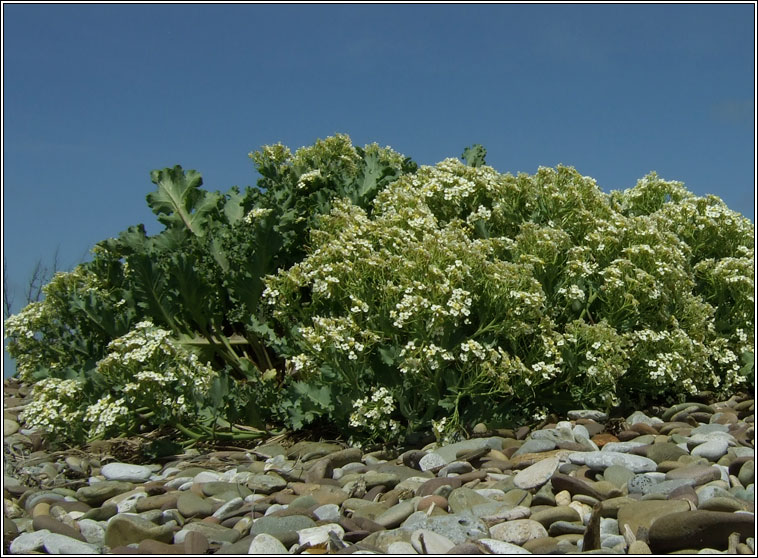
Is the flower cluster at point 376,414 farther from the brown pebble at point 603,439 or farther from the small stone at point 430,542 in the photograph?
the small stone at point 430,542

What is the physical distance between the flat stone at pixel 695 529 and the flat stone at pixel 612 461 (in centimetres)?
102

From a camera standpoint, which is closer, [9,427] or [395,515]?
[395,515]

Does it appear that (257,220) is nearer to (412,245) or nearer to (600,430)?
(412,245)

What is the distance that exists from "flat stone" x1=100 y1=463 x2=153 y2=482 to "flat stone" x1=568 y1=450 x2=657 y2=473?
307 centimetres

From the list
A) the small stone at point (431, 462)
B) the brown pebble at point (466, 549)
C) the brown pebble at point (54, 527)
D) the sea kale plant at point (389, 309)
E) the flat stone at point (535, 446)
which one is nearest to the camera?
the brown pebble at point (466, 549)

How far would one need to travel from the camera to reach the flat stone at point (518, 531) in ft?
13.5

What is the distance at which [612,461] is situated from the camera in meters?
5.11

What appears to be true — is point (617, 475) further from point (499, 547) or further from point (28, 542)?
point (28, 542)

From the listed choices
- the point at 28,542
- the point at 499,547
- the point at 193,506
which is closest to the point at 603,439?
the point at 499,547

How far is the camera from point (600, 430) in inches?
242

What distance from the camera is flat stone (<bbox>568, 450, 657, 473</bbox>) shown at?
509 centimetres

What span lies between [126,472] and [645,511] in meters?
3.75

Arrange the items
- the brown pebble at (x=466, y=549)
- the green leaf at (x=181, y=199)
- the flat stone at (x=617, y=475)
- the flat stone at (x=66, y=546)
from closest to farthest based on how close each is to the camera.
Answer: the brown pebble at (x=466, y=549), the flat stone at (x=66, y=546), the flat stone at (x=617, y=475), the green leaf at (x=181, y=199)

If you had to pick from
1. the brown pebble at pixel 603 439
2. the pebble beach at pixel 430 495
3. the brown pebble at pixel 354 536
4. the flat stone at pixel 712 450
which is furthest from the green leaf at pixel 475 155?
the brown pebble at pixel 354 536
